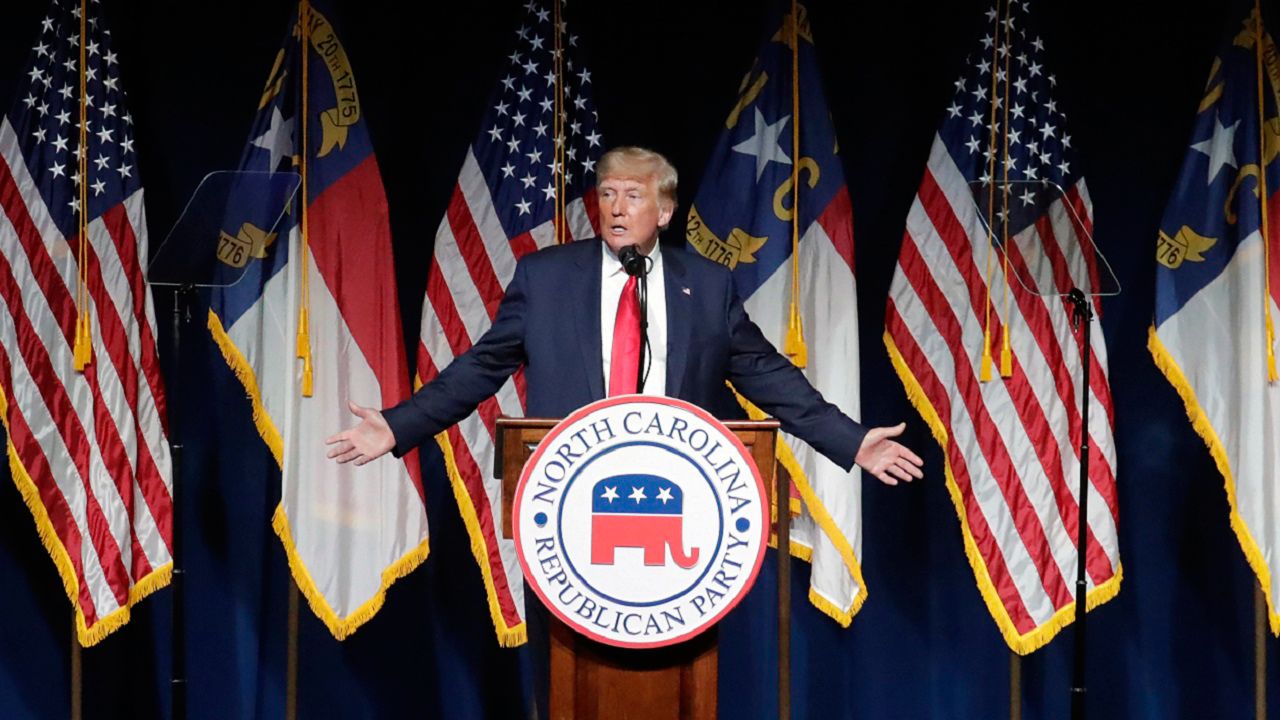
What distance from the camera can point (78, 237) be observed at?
4277mm

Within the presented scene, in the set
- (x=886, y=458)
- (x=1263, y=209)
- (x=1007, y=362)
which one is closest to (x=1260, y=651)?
(x=1007, y=362)

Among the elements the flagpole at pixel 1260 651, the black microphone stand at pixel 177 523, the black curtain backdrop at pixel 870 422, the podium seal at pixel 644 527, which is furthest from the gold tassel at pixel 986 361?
the black microphone stand at pixel 177 523

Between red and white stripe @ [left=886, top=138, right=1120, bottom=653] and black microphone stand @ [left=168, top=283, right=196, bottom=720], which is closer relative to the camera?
black microphone stand @ [left=168, top=283, right=196, bottom=720]

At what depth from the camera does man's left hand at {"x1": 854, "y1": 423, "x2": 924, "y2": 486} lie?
2.84m

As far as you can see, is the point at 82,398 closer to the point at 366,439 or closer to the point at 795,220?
the point at 366,439

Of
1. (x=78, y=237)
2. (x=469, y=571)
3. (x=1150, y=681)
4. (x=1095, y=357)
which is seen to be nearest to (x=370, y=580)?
(x=469, y=571)

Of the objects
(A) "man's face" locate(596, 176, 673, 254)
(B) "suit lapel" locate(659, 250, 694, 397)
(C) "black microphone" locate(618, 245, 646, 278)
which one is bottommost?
(B) "suit lapel" locate(659, 250, 694, 397)

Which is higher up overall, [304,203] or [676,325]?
[304,203]

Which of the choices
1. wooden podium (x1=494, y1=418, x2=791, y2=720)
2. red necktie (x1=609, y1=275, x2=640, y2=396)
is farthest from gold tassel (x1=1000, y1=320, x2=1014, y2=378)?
wooden podium (x1=494, y1=418, x2=791, y2=720)

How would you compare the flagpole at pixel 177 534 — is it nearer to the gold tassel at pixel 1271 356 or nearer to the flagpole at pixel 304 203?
the flagpole at pixel 304 203

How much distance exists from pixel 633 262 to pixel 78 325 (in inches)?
88.9

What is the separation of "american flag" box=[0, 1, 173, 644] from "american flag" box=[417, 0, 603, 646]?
886 millimetres

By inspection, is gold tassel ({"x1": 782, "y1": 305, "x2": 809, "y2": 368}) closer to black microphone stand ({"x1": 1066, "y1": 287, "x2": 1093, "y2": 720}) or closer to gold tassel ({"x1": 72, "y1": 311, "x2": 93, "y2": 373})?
black microphone stand ({"x1": 1066, "y1": 287, "x2": 1093, "y2": 720})

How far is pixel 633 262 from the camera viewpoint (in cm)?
262
